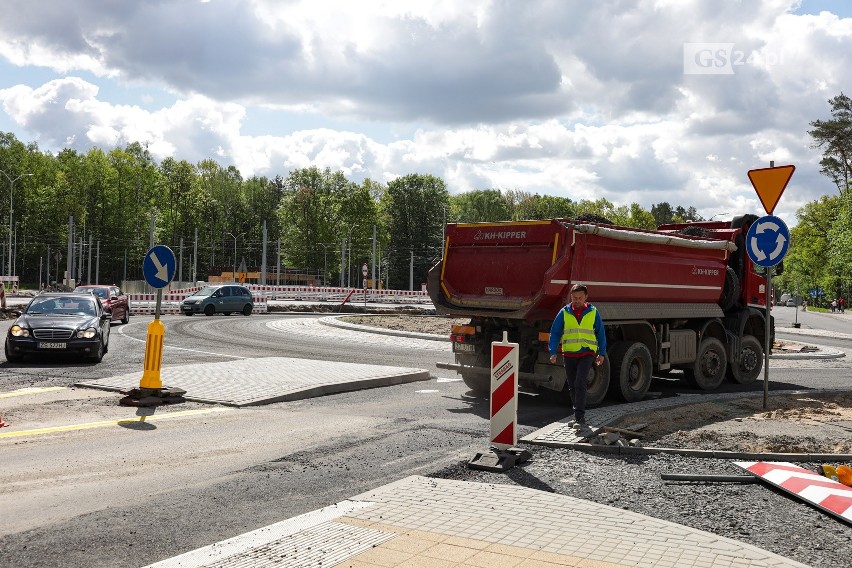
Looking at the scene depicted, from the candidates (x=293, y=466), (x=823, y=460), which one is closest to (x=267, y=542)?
(x=293, y=466)

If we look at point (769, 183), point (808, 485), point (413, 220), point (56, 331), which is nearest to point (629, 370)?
point (769, 183)

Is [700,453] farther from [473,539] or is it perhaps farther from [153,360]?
[153,360]

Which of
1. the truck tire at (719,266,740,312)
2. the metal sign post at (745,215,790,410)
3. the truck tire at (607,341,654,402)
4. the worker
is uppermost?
the metal sign post at (745,215,790,410)

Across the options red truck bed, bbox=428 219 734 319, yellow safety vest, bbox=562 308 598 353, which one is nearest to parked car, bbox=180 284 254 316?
red truck bed, bbox=428 219 734 319

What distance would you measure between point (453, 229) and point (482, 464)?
6114mm

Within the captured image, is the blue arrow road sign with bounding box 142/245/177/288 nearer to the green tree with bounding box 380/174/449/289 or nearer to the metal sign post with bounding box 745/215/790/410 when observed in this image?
the metal sign post with bounding box 745/215/790/410

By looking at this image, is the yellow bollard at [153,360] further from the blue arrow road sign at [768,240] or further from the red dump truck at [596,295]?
the blue arrow road sign at [768,240]

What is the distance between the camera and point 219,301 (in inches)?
1613

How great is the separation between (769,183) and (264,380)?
8225 mm

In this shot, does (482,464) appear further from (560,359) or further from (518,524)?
(560,359)

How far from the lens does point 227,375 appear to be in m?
14.1

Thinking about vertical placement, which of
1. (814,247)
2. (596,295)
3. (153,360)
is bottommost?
(153,360)

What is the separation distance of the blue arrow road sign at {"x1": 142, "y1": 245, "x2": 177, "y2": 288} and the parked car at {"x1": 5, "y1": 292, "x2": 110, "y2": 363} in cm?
504

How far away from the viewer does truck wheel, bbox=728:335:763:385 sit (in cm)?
1544
